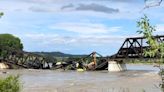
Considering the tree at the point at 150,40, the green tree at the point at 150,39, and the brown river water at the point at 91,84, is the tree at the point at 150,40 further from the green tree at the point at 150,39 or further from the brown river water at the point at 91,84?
the brown river water at the point at 91,84

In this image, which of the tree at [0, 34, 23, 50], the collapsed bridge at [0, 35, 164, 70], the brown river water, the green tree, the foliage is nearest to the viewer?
the green tree

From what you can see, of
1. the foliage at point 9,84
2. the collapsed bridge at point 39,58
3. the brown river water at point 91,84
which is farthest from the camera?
the collapsed bridge at point 39,58

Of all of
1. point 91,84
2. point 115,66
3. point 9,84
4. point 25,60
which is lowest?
point 91,84

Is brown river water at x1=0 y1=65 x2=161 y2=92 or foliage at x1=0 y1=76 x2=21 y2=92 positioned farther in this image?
Answer: brown river water at x1=0 y1=65 x2=161 y2=92

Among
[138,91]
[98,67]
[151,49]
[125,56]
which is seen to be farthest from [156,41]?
[98,67]

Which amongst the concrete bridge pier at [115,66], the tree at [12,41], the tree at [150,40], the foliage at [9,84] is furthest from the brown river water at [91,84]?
the tree at [12,41]

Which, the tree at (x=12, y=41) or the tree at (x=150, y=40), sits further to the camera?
the tree at (x=12, y=41)

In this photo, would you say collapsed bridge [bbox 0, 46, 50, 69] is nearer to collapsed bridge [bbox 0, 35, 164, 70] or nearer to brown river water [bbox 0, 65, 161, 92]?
collapsed bridge [bbox 0, 35, 164, 70]

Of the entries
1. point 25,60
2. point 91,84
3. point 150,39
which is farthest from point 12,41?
point 150,39

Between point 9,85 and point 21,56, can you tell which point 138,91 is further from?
point 21,56

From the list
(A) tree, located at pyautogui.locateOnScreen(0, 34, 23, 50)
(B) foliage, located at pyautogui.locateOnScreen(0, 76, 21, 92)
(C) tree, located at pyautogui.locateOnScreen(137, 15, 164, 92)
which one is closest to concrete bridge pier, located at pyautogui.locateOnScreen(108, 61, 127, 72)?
(A) tree, located at pyautogui.locateOnScreen(0, 34, 23, 50)

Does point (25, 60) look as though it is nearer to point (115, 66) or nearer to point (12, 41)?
point (115, 66)

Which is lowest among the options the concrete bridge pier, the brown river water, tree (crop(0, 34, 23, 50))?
the brown river water

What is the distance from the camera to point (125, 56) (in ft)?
270
